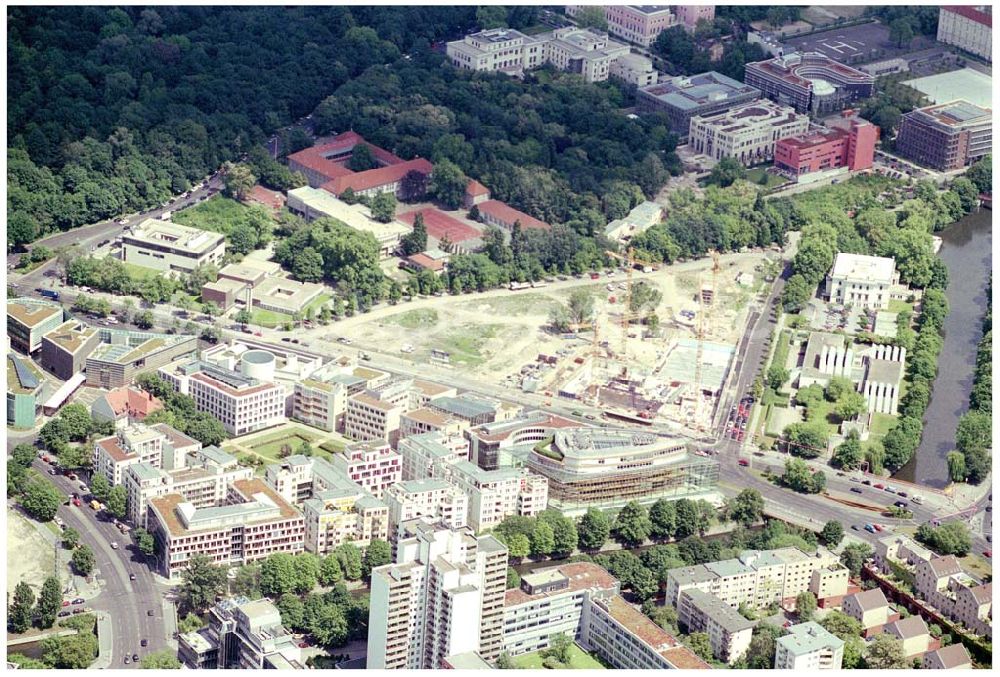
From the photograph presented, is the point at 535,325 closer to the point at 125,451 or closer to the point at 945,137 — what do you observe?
the point at 125,451

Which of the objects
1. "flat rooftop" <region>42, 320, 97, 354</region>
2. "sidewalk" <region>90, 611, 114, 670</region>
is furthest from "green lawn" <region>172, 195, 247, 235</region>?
"sidewalk" <region>90, 611, 114, 670</region>

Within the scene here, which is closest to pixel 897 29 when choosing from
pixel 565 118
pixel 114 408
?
pixel 565 118

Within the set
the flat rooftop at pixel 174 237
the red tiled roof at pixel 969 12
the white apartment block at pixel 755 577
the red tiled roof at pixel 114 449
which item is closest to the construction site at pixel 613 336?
the flat rooftop at pixel 174 237

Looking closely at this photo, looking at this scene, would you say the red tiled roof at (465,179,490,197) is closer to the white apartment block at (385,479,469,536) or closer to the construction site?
the construction site

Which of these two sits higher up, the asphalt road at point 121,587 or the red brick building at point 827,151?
the asphalt road at point 121,587

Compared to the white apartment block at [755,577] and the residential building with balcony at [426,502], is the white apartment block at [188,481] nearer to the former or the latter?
the residential building with balcony at [426,502]

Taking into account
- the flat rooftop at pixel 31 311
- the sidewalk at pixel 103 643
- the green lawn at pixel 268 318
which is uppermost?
the flat rooftop at pixel 31 311

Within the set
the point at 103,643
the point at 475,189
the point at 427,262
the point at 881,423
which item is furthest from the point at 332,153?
the point at 103,643
